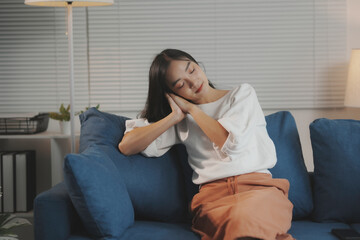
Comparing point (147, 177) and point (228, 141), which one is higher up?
point (228, 141)

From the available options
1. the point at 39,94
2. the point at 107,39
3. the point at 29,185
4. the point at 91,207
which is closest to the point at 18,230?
the point at 29,185

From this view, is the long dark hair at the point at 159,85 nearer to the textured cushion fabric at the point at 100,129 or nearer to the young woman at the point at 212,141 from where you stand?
the young woman at the point at 212,141

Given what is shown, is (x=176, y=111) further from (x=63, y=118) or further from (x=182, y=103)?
(x=63, y=118)

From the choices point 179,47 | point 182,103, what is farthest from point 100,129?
point 179,47

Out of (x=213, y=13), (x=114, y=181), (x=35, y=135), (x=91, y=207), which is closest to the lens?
(x=91, y=207)

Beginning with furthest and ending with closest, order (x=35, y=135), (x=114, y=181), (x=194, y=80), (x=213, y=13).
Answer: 1. (x=213, y=13)
2. (x=35, y=135)
3. (x=194, y=80)
4. (x=114, y=181)

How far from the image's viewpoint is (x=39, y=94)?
3699 millimetres

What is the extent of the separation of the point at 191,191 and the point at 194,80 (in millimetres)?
520

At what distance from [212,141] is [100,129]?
55cm

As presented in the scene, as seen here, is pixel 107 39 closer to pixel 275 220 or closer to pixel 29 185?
pixel 29 185

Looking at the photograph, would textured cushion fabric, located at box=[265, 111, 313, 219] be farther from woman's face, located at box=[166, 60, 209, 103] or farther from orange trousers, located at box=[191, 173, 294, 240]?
woman's face, located at box=[166, 60, 209, 103]

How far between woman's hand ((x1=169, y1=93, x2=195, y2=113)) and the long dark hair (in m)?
0.05

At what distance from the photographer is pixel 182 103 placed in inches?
91.5

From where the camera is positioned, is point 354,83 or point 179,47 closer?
point 354,83
